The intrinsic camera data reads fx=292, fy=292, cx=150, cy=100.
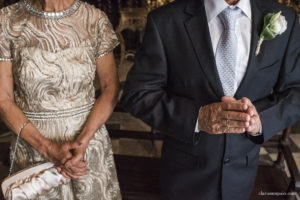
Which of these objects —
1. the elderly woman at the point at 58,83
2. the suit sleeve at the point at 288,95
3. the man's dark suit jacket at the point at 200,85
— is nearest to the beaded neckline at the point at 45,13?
the elderly woman at the point at 58,83

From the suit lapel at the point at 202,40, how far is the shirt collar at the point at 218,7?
25 millimetres

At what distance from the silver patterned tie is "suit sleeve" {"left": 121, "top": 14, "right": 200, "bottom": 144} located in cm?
18

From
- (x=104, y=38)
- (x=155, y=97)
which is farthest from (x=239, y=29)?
(x=104, y=38)

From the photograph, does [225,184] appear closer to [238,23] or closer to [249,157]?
[249,157]

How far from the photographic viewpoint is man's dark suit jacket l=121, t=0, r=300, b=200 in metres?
1.26

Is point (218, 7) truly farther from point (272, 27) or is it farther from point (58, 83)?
point (58, 83)

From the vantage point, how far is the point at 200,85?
1.28m

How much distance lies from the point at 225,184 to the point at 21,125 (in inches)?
40.0

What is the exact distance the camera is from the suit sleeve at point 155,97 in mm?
1246

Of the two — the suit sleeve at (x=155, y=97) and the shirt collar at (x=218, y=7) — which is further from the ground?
the shirt collar at (x=218, y=7)

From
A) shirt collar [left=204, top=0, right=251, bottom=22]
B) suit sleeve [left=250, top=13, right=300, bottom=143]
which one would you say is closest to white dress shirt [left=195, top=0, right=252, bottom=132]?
shirt collar [left=204, top=0, right=251, bottom=22]

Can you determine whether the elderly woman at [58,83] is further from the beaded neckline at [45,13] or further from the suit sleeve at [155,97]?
the suit sleeve at [155,97]

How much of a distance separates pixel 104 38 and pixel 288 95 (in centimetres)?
93

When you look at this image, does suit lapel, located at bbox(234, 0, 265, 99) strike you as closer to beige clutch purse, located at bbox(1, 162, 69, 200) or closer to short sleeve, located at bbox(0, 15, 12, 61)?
beige clutch purse, located at bbox(1, 162, 69, 200)
